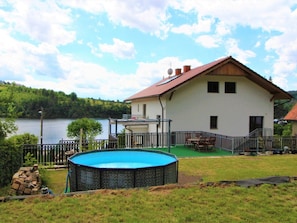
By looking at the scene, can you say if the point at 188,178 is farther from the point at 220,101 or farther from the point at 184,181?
the point at 220,101

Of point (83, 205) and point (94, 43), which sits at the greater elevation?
point (94, 43)

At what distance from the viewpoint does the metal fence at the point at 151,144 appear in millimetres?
11914

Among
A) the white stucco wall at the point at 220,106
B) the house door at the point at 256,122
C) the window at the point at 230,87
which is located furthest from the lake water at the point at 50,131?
the house door at the point at 256,122

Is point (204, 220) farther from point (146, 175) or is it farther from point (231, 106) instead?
point (231, 106)

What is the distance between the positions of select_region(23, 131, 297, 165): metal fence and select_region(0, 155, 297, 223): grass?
19.0 feet

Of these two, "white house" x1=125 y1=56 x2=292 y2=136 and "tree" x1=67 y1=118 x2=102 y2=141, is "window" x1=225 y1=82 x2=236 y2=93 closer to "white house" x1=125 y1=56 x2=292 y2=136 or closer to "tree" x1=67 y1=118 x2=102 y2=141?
"white house" x1=125 y1=56 x2=292 y2=136

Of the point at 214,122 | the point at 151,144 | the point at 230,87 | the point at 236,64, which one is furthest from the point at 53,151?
the point at 230,87

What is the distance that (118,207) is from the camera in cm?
529

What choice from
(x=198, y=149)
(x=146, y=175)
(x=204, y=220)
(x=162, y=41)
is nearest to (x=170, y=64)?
(x=162, y=41)

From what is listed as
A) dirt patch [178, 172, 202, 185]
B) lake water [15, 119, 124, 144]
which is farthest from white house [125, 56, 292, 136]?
dirt patch [178, 172, 202, 185]

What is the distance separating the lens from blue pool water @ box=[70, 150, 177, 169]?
37.0 ft

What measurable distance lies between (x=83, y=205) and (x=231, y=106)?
689 inches

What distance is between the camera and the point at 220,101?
821 inches

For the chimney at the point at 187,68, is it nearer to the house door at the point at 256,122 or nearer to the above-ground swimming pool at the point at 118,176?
the house door at the point at 256,122
